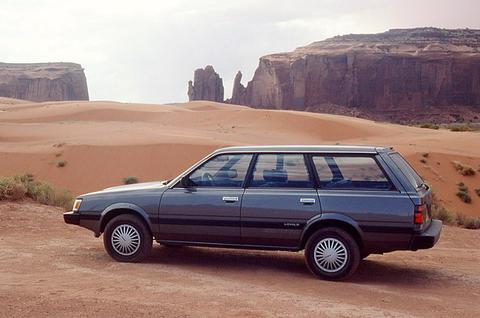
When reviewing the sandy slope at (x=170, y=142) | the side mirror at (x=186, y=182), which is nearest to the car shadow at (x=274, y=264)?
the side mirror at (x=186, y=182)

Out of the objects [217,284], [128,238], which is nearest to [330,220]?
[217,284]

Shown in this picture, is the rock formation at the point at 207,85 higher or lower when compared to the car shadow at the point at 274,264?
higher

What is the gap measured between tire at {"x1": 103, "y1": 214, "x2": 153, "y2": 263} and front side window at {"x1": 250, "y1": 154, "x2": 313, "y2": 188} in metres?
1.61

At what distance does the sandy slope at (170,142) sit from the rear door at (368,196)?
18746 mm

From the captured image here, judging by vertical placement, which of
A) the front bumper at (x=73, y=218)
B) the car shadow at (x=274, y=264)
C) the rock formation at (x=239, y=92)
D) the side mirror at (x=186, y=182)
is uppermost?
the rock formation at (x=239, y=92)

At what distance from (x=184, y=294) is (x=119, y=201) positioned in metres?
2.25

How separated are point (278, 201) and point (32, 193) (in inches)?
332

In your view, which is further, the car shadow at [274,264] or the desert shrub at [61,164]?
the desert shrub at [61,164]

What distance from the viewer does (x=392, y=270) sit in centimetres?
898

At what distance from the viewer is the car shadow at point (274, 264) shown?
8.43 m

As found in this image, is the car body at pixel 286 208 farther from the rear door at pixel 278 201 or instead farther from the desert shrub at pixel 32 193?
the desert shrub at pixel 32 193

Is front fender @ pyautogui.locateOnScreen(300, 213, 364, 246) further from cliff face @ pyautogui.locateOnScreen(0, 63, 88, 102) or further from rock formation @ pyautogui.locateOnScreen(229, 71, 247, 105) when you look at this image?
cliff face @ pyautogui.locateOnScreen(0, 63, 88, 102)

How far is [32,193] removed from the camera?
14898mm

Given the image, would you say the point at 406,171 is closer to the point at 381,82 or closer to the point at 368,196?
the point at 368,196
